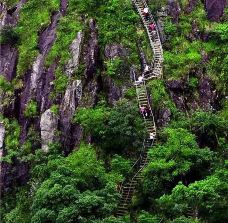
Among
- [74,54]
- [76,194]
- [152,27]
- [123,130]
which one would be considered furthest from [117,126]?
[152,27]

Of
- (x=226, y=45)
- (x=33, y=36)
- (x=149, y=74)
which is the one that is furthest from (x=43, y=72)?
(x=226, y=45)

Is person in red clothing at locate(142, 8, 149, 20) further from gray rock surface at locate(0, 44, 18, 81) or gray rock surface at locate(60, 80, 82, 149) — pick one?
gray rock surface at locate(0, 44, 18, 81)

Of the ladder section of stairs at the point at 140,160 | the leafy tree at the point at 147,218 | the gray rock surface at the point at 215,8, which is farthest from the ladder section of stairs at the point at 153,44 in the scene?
the leafy tree at the point at 147,218

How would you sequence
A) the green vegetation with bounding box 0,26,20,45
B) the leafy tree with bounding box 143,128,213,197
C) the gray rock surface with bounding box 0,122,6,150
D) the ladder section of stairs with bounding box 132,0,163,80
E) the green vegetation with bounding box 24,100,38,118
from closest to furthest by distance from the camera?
the leafy tree with bounding box 143,128,213,197 → the ladder section of stairs with bounding box 132,0,163,80 → the green vegetation with bounding box 24,100,38,118 → the gray rock surface with bounding box 0,122,6,150 → the green vegetation with bounding box 0,26,20,45

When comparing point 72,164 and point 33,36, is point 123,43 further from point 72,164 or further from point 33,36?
point 72,164

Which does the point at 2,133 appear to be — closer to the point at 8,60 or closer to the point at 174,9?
the point at 8,60

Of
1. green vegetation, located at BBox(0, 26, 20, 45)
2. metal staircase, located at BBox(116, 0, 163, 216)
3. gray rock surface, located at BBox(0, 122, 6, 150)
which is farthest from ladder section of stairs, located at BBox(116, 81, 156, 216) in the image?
green vegetation, located at BBox(0, 26, 20, 45)

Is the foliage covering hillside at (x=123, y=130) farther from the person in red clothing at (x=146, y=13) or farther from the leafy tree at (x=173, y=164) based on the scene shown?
the person in red clothing at (x=146, y=13)

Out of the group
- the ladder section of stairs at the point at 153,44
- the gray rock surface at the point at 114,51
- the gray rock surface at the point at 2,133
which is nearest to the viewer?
the ladder section of stairs at the point at 153,44
